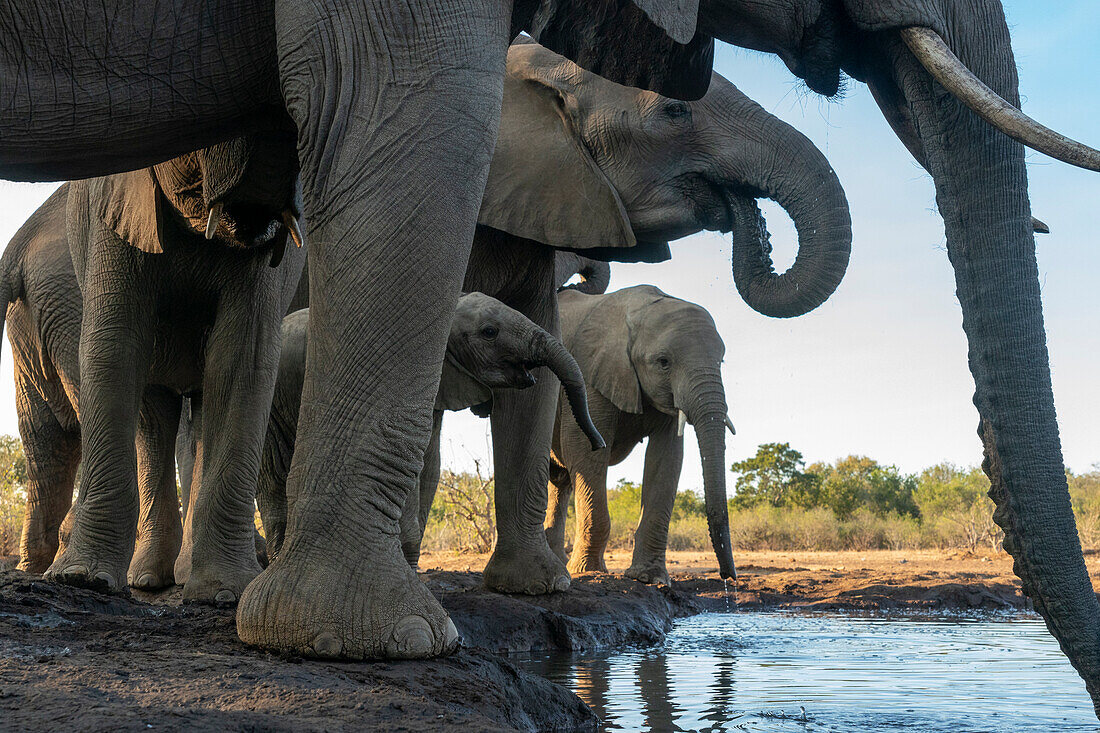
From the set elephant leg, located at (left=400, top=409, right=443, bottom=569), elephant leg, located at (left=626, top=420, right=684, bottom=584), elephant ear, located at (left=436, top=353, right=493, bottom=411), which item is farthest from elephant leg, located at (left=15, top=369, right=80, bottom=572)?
elephant leg, located at (left=626, top=420, right=684, bottom=584)

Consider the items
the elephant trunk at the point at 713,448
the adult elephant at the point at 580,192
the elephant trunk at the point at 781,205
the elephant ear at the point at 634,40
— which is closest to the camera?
the elephant ear at the point at 634,40

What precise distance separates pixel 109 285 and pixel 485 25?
2007 millimetres

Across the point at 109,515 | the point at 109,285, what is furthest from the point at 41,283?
the point at 109,515

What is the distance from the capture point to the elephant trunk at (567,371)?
16.3 feet

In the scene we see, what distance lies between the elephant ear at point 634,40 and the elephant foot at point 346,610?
1.67 metres

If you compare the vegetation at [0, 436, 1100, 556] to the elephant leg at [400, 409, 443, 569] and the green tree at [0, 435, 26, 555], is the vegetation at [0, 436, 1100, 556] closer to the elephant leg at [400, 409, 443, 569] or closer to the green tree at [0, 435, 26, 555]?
the green tree at [0, 435, 26, 555]

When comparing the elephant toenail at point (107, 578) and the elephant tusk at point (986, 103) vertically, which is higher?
the elephant tusk at point (986, 103)

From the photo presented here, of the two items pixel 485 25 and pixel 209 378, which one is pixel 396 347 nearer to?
pixel 485 25

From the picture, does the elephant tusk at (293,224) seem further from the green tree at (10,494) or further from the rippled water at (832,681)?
the green tree at (10,494)

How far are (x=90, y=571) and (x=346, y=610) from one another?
69.6 inches

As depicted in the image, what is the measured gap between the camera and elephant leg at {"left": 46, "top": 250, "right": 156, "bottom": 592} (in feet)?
13.4

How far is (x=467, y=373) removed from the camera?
209 inches

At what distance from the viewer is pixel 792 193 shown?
16.3 feet

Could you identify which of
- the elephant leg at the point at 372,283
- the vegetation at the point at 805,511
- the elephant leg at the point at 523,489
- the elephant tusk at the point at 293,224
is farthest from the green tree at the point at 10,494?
the elephant leg at the point at 372,283
